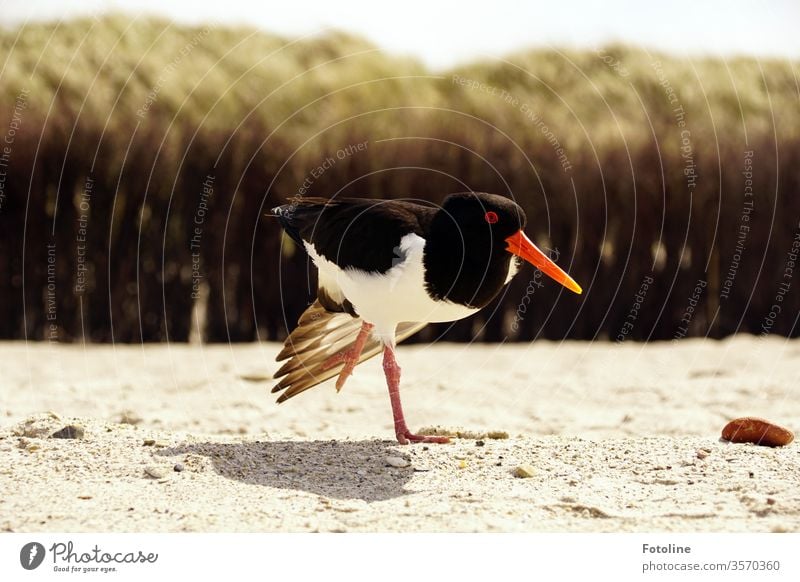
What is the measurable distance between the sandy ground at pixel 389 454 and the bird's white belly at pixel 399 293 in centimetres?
90

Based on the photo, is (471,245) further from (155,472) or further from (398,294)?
(155,472)

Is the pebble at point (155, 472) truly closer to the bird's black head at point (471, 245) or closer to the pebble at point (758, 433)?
the bird's black head at point (471, 245)

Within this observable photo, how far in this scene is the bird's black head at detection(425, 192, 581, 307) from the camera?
19.3 feet

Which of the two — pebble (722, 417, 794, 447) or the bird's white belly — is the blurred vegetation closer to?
pebble (722, 417, 794, 447)

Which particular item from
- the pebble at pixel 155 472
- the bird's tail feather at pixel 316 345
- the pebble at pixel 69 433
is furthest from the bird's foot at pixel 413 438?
the pebble at pixel 69 433

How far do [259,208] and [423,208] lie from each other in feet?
19.2

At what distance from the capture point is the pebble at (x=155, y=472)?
18.9 ft

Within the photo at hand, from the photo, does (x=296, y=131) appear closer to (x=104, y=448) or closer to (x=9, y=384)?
(x=9, y=384)

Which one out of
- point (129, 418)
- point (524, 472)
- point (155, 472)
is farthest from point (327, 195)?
point (524, 472)

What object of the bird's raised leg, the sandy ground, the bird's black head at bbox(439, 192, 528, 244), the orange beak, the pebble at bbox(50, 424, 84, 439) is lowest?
the sandy ground

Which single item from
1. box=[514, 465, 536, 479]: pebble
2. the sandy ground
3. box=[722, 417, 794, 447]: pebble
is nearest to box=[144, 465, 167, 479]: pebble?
the sandy ground

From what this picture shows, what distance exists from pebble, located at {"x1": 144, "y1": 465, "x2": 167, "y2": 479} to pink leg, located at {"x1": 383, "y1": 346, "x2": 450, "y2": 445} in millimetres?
1545

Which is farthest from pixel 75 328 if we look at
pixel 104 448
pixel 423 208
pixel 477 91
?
pixel 477 91

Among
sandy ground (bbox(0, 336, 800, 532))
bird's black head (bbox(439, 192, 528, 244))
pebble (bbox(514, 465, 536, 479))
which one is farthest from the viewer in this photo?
bird's black head (bbox(439, 192, 528, 244))
